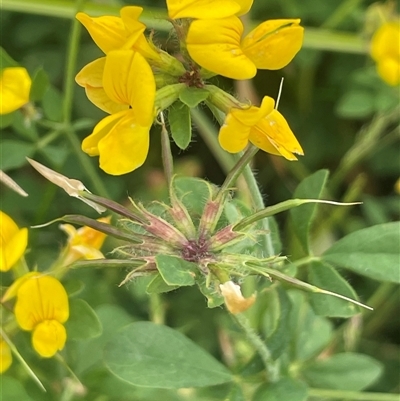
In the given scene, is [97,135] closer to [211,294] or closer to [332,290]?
[211,294]

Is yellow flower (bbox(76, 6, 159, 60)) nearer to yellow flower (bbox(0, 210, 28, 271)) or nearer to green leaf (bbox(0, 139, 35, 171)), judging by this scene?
yellow flower (bbox(0, 210, 28, 271))

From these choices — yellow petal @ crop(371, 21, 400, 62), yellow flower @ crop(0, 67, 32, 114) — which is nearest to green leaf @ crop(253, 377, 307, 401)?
yellow flower @ crop(0, 67, 32, 114)

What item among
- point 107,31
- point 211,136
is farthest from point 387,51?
point 107,31

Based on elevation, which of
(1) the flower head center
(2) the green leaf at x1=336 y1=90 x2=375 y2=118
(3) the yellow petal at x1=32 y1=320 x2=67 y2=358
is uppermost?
(2) the green leaf at x1=336 y1=90 x2=375 y2=118

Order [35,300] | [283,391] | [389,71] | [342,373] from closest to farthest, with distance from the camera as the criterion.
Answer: [35,300] → [283,391] → [342,373] → [389,71]

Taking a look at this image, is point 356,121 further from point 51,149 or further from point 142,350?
point 142,350
